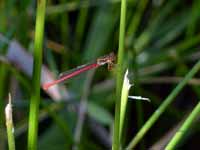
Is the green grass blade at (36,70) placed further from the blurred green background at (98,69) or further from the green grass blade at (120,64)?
the blurred green background at (98,69)

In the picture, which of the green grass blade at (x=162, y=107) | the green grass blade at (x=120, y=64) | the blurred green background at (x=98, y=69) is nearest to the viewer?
the green grass blade at (x=120, y=64)

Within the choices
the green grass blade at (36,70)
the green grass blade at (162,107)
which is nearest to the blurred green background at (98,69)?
the green grass blade at (162,107)

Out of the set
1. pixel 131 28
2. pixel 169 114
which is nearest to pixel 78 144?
pixel 169 114

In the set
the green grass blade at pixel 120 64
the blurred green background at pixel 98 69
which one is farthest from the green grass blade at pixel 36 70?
the blurred green background at pixel 98 69

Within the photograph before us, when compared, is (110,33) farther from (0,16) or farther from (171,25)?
(0,16)

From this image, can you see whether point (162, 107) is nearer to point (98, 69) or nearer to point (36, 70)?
point (36, 70)

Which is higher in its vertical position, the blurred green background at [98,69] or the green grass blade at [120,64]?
the blurred green background at [98,69]

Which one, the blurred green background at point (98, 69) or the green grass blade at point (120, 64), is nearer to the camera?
the green grass blade at point (120, 64)

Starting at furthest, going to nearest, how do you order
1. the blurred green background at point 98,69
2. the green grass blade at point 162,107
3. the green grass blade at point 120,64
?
the blurred green background at point 98,69, the green grass blade at point 162,107, the green grass blade at point 120,64

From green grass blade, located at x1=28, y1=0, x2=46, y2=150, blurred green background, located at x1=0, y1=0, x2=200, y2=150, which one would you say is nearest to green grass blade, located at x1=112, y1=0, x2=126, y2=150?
green grass blade, located at x1=28, y1=0, x2=46, y2=150
